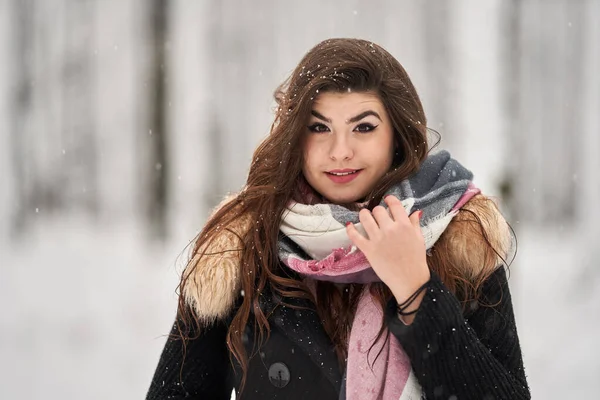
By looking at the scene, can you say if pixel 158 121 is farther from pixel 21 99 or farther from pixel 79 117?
pixel 21 99

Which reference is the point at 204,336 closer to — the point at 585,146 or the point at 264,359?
the point at 264,359

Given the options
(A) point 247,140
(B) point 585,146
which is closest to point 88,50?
(A) point 247,140

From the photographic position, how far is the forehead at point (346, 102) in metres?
1.90

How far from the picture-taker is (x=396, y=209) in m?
1.68

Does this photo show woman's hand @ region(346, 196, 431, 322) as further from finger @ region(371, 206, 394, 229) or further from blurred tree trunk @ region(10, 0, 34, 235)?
blurred tree trunk @ region(10, 0, 34, 235)

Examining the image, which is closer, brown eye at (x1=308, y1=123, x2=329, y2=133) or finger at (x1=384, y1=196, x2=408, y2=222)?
finger at (x1=384, y1=196, x2=408, y2=222)

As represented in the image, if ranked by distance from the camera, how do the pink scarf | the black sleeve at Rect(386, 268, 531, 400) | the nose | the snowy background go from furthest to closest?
the snowy background
the nose
the pink scarf
the black sleeve at Rect(386, 268, 531, 400)

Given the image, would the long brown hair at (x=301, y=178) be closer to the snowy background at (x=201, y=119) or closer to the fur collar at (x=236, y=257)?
the fur collar at (x=236, y=257)

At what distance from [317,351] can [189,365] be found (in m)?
0.38

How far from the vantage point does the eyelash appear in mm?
1923

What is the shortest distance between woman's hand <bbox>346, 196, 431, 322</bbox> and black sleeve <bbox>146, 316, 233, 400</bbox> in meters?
0.56

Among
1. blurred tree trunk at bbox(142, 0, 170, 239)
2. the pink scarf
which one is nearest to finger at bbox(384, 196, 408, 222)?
the pink scarf

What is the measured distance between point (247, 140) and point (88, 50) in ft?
6.59

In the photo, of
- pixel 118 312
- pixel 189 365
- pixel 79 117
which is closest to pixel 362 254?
pixel 189 365
